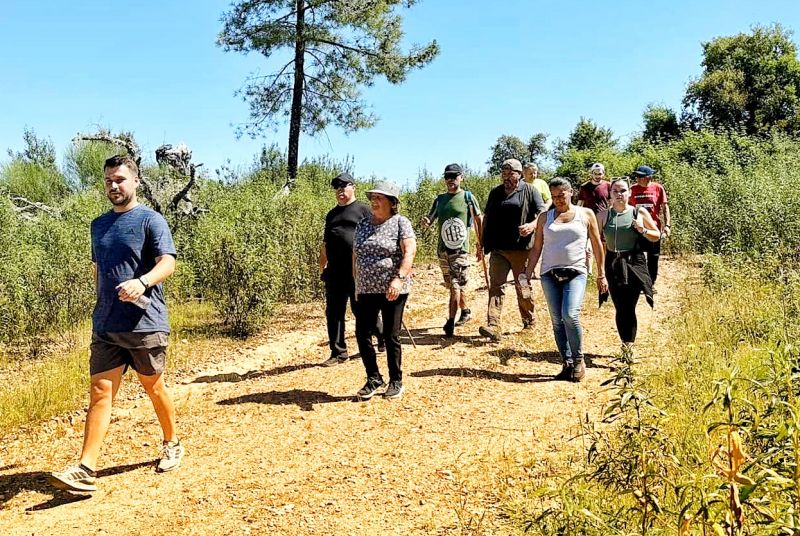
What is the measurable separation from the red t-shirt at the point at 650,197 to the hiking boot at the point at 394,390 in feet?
16.2

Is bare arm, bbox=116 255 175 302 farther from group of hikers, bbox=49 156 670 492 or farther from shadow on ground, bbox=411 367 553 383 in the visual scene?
Result: shadow on ground, bbox=411 367 553 383

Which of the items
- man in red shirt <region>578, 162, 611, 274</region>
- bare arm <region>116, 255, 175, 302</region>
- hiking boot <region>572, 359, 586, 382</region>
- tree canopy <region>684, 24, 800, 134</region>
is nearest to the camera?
bare arm <region>116, 255, 175, 302</region>

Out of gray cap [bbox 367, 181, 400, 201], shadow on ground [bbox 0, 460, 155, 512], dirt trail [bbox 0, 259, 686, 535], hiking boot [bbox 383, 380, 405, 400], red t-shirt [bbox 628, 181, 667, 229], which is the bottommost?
shadow on ground [bbox 0, 460, 155, 512]

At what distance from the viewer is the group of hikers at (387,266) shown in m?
4.04

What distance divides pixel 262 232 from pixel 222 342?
5.54 feet

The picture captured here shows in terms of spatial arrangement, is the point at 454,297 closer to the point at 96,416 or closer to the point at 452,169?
the point at 452,169

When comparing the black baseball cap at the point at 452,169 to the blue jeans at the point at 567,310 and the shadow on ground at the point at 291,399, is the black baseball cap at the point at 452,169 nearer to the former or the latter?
the blue jeans at the point at 567,310

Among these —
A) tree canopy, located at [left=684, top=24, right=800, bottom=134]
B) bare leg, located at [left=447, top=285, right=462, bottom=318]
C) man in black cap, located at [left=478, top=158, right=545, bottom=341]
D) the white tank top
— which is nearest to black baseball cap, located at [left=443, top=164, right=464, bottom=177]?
man in black cap, located at [left=478, top=158, right=545, bottom=341]

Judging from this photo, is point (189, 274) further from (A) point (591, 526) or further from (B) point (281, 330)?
(A) point (591, 526)

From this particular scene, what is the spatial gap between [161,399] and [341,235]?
8.69 ft

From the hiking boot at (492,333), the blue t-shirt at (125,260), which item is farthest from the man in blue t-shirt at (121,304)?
the hiking boot at (492,333)

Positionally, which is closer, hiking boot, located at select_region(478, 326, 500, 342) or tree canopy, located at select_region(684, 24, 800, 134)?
hiking boot, located at select_region(478, 326, 500, 342)

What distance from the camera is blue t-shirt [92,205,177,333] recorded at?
13.2ft

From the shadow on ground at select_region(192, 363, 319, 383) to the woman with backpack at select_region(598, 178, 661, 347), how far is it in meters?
3.17
